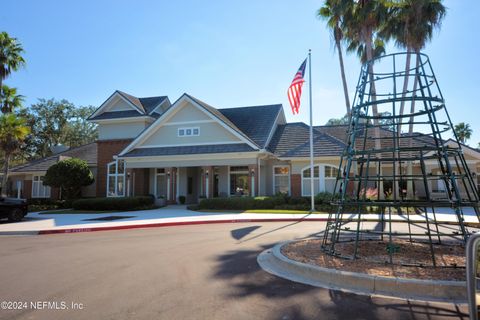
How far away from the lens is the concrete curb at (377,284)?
5.11 m

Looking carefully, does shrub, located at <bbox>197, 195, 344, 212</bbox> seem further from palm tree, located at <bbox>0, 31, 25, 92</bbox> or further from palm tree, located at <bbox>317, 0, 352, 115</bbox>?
palm tree, located at <bbox>0, 31, 25, 92</bbox>

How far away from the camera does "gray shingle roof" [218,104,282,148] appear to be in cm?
2506

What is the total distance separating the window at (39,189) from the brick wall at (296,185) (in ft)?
72.3

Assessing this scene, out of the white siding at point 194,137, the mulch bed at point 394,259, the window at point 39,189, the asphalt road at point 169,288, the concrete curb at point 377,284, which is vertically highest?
the white siding at point 194,137

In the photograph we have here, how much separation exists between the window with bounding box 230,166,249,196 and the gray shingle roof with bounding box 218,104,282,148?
261 centimetres

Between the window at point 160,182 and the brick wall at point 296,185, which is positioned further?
the window at point 160,182

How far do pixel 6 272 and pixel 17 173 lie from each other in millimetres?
29321

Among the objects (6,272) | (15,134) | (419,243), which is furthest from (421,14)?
(15,134)

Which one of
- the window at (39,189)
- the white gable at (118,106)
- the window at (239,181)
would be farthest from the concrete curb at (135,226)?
the window at (39,189)

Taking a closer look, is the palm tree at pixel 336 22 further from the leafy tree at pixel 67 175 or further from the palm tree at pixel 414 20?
the leafy tree at pixel 67 175

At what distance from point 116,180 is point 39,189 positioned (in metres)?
8.67

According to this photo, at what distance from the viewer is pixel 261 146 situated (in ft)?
76.5

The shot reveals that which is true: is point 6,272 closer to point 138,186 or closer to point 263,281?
point 263,281

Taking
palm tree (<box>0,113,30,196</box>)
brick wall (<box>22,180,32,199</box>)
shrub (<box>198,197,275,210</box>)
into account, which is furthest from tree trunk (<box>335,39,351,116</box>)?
brick wall (<box>22,180,32,199</box>)
